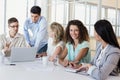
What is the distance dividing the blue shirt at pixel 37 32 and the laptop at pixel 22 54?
1.83 ft

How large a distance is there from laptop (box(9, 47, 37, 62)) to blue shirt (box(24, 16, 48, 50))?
1.83ft

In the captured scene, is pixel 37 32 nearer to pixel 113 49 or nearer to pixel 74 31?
pixel 74 31

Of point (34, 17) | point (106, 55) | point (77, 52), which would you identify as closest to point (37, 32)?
point (34, 17)

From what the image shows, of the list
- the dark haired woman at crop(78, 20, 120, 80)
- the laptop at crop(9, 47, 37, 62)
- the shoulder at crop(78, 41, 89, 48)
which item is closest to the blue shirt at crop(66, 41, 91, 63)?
the shoulder at crop(78, 41, 89, 48)

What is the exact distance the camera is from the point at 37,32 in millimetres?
3193

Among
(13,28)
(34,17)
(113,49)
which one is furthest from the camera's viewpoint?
(34,17)

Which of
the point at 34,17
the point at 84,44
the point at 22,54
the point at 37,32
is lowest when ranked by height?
the point at 22,54

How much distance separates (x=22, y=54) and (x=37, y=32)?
0.83m

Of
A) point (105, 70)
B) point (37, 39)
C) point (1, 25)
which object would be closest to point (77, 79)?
point (105, 70)

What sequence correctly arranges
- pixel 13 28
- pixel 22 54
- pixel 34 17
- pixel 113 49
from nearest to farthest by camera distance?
pixel 113 49
pixel 22 54
pixel 13 28
pixel 34 17

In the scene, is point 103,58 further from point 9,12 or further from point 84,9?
point 9,12

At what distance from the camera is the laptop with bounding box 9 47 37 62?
232 centimetres

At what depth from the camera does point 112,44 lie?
5.90 ft

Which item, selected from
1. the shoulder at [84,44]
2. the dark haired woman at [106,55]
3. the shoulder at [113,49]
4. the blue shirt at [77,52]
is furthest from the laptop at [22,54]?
the shoulder at [113,49]
